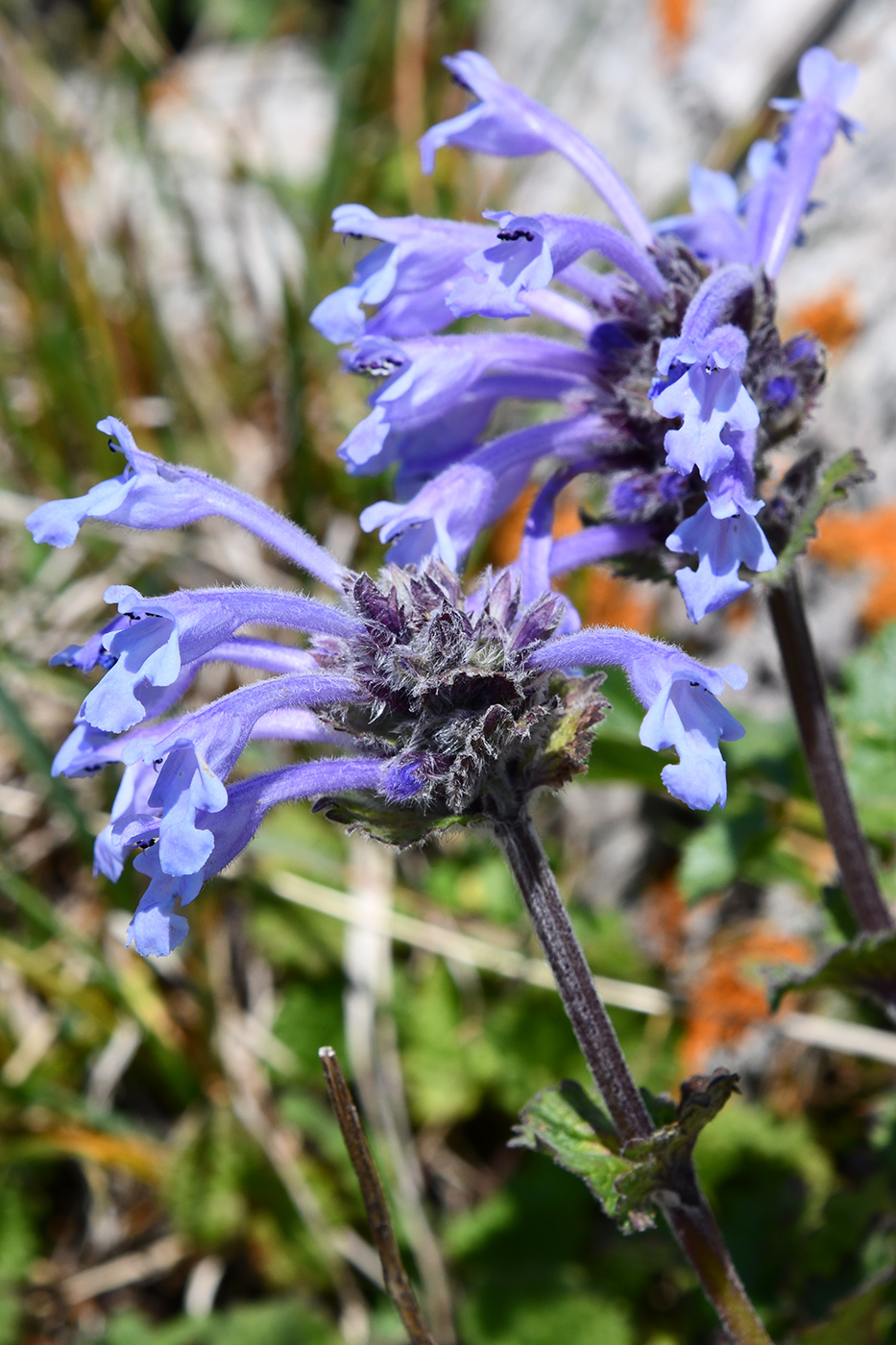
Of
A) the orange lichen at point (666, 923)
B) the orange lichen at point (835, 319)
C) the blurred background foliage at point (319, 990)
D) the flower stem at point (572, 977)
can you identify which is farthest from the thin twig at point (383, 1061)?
the orange lichen at point (835, 319)

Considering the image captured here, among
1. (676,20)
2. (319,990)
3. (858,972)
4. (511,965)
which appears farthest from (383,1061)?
(676,20)

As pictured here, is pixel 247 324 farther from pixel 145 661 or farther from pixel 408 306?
pixel 145 661

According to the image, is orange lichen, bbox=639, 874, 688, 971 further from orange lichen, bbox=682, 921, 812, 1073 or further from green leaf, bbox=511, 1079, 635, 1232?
green leaf, bbox=511, 1079, 635, 1232

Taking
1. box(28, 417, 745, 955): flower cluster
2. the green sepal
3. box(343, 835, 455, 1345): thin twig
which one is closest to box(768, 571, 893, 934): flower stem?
box(28, 417, 745, 955): flower cluster

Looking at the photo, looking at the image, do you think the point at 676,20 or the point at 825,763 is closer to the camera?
the point at 825,763

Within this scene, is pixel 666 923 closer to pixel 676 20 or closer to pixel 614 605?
pixel 614 605

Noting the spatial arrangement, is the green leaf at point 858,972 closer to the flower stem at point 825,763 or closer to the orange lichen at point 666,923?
the flower stem at point 825,763
